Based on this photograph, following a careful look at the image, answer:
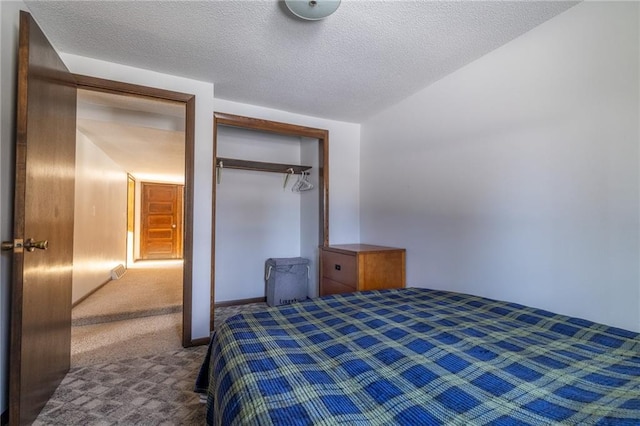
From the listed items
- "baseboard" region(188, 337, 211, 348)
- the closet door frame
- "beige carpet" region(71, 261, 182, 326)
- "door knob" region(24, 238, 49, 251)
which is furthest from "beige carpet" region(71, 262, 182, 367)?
the closet door frame

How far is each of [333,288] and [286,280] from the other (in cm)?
81

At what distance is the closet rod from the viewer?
3162mm

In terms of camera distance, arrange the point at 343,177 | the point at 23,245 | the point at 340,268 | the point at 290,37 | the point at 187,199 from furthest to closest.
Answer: the point at 343,177
the point at 340,268
the point at 187,199
the point at 290,37
the point at 23,245

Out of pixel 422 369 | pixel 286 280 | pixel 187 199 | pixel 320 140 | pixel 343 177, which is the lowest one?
pixel 286 280

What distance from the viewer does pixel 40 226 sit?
150 centimetres

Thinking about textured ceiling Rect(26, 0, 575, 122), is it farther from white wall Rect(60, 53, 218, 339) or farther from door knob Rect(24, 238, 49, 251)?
door knob Rect(24, 238, 49, 251)

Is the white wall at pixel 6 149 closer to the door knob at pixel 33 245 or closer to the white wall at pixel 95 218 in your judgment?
the door knob at pixel 33 245

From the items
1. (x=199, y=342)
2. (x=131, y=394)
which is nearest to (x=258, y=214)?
(x=199, y=342)

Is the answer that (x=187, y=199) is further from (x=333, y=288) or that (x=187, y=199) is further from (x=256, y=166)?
(x=333, y=288)

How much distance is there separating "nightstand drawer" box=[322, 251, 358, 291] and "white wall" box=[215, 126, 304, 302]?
0.94 m

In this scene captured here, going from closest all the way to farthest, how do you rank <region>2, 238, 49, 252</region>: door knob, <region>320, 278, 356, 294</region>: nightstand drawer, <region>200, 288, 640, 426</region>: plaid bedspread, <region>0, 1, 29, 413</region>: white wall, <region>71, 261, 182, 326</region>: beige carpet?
<region>200, 288, 640, 426</region>: plaid bedspread
<region>2, 238, 49, 252</region>: door knob
<region>0, 1, 29, 413</region>: white wall
<region>320, 278, 356, 294</region>: nightstand drawer
<region>71, 261, 182, 326</region>: beige carpet

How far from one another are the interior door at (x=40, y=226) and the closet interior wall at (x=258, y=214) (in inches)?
65.4

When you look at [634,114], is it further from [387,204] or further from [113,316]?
[113,316]

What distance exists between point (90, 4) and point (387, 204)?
8.57 ft
